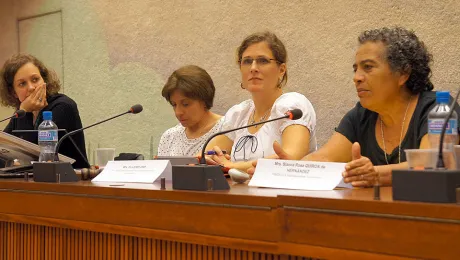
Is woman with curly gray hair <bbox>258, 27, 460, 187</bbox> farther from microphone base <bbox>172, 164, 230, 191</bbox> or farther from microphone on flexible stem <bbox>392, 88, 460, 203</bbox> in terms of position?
microphone on flexible stem <bbox>392, 88, 460, 203</bbox>

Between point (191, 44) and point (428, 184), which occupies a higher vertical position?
point (191, 44)

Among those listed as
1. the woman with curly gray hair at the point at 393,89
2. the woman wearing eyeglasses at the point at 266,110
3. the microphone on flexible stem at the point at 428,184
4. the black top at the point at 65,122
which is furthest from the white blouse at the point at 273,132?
the microphone on flexible stem at the point at 428,184

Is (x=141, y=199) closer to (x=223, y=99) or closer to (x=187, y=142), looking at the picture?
(x=187, y=142)

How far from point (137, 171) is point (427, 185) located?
1.16m

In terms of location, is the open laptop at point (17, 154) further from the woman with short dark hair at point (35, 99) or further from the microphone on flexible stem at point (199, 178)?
the microphone on flexible stem at point (199, 178)

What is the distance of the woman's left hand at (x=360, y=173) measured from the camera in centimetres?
176

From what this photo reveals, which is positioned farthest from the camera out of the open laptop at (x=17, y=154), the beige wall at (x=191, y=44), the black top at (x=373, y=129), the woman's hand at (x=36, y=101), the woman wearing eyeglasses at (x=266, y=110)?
the woman's hand at (x=36, y=101)

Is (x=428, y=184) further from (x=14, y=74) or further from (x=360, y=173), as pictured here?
(x=14, y=74)

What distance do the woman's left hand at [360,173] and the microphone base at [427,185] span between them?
14.7 inches

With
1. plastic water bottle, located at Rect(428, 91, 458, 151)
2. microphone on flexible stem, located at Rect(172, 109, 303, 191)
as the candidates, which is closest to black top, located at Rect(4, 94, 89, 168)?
microphone on flexible stem, located at Rect(172, 109, 303, 191)

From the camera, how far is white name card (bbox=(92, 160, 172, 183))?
214 centimetres

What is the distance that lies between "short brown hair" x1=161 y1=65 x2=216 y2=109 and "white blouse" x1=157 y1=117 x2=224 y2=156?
18cm

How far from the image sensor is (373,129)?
2.67 metres

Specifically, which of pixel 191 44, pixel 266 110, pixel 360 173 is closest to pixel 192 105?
pixel 266 110
